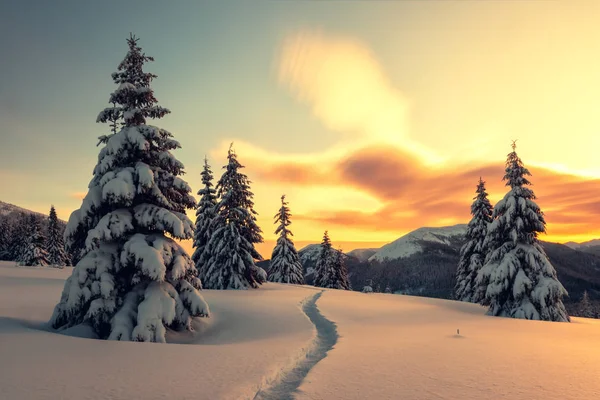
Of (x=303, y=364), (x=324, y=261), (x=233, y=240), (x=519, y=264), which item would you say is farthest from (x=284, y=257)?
(x=303, y=364)

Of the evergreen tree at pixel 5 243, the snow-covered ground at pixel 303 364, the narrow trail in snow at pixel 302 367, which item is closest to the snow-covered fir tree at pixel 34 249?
the evergreen tree at pixel 5 243

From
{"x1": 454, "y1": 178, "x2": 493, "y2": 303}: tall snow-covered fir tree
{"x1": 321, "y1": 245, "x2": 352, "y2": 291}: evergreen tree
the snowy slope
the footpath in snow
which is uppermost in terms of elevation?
{"x1": 454, "y1": 178, "x2": 493, "y2": 303}: tall snow-covered fir tree

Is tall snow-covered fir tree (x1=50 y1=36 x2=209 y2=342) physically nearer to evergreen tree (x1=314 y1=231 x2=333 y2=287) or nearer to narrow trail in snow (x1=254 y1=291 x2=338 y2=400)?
narrow trail in snow (x1=254 y1=291 x2=338 y2=400)

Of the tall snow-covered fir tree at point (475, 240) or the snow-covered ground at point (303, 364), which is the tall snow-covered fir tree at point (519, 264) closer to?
the snow-covered ground at point (303, 364)

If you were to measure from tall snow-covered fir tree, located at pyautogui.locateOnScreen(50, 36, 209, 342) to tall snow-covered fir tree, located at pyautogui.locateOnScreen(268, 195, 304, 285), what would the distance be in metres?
35.3

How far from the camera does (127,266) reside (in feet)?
46.9

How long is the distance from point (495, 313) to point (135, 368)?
2348 centimetres

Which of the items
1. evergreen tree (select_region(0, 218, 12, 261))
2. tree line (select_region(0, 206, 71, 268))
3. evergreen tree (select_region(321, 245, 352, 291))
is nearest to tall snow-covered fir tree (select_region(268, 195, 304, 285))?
evergreen tree (select_region(321, 245, 352, 291))

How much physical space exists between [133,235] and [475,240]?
115ft

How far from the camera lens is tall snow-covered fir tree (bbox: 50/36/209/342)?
13.0 meters

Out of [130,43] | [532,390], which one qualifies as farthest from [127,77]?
[532,390]

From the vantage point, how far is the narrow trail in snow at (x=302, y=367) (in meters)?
7.24

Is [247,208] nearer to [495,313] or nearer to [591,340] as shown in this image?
[495,313]

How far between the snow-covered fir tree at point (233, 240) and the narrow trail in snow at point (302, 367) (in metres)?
16.1
